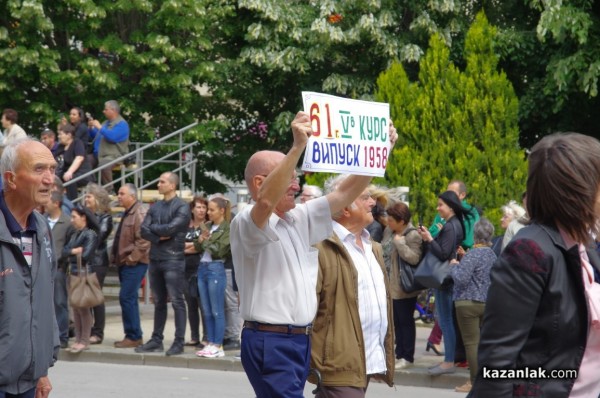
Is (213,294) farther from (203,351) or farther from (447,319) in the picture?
(447,319)

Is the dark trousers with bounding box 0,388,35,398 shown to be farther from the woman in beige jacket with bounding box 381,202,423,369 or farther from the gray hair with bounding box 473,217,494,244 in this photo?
the woman in beige jacket with bounding box 381,202,423,369

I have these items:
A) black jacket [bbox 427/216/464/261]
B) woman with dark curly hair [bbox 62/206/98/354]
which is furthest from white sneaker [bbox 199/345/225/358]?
black jacket [bbox 427/216/464/261]

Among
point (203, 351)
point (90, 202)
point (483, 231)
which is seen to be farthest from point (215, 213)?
point (483, 231)

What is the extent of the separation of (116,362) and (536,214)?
10831 mm

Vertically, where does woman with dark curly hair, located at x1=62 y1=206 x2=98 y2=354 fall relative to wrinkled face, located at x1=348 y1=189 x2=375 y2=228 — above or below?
below

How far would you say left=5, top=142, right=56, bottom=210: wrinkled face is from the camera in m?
5.39

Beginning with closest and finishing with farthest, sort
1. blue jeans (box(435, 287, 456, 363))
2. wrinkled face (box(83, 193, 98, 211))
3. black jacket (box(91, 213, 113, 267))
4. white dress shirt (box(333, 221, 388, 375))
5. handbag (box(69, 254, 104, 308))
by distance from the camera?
white dress shirt (box(333, 221, 388, 375)), blue jeans (box(435, 287, 456, 363)), handbag (box(69, 254, 104, 308)), black jacket (box(91, 213, 113, 267)), wrinkled face (box(83, 193, 98, 211))

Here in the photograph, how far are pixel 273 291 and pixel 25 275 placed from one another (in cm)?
121

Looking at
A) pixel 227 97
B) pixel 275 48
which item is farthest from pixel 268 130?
pixel 275 48

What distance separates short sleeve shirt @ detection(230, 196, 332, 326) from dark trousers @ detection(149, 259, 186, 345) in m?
7.91

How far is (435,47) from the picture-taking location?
19.3m

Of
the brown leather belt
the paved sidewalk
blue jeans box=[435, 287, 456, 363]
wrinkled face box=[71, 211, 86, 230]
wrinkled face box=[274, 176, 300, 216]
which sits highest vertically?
wrinkled face box=[274, 176, 300, 216]

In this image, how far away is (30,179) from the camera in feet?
17.8

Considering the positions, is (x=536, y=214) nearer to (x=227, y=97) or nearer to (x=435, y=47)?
(x=435, y=47)
